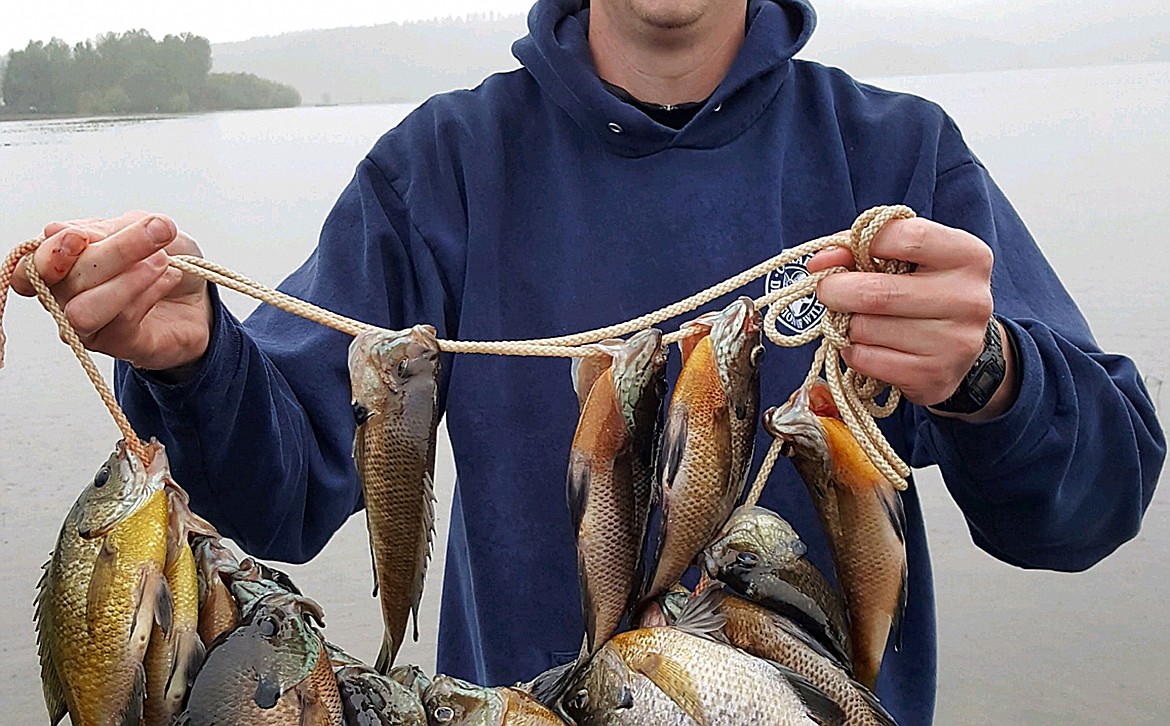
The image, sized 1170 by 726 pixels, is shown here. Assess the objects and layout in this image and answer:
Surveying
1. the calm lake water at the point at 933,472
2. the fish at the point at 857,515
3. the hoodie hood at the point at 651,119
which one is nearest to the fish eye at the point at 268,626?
the fish at the point at 857,515

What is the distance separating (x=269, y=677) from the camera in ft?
4.57

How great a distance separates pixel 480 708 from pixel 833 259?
33.7 inches

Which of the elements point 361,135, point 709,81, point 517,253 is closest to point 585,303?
point 517,253

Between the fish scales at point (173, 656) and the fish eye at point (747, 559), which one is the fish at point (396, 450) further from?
the fish eye at point (747, 559)

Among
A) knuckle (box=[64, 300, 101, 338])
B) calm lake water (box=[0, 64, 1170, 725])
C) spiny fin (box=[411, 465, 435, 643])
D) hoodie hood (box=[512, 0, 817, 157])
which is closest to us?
knuckle (box=[64, 300, 101, 338])

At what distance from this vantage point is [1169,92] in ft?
81.6

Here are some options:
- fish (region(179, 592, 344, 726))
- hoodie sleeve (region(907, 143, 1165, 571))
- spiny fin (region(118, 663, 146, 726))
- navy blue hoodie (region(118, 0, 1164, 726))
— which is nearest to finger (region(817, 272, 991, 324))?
hoodie sleeve (region(907, 143, 1165, 571))

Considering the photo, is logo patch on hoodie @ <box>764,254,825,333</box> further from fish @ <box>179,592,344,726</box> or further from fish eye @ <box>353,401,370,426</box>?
fish @ <box>179,592,344,726</box>

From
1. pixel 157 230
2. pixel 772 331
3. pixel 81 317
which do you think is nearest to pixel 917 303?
pixel 772 331

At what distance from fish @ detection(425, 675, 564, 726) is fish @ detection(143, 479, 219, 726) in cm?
34

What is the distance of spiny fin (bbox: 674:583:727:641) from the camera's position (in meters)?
1.54

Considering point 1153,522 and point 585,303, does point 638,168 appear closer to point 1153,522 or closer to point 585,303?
point 585,303

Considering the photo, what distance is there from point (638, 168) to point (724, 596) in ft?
3.68

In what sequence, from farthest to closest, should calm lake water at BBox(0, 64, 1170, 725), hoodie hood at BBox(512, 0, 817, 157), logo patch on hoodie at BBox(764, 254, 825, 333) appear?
calm lake water at BBox(0, 64, 1170, 725) → hoodie hood at BBox(512, 0, 817, 157) → logo patch on hoodie at BBox(764, 254, 825, 333)
